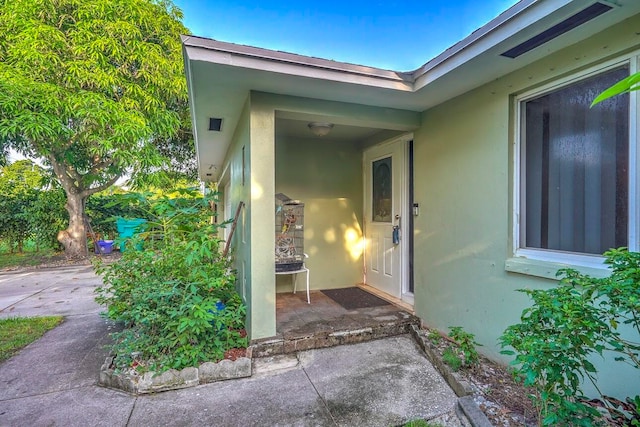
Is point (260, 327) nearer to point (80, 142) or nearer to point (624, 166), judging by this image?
point (624, 166)

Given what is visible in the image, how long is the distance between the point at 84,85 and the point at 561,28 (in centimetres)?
941

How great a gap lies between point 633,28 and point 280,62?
7.53 ft

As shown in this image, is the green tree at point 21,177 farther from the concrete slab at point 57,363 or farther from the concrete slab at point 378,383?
the concrete slab at point 378,383

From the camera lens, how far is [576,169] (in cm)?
230

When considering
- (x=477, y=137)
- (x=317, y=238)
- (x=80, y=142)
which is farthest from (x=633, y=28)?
(x=80, y=142)

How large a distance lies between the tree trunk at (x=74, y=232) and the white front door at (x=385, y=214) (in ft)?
29.3

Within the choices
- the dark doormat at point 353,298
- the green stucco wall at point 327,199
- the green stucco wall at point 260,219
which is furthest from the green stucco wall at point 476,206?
the green stucco wall at point 260,219

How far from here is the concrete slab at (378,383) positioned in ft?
7.18

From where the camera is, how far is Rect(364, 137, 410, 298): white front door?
4.27m

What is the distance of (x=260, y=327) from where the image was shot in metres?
2.97

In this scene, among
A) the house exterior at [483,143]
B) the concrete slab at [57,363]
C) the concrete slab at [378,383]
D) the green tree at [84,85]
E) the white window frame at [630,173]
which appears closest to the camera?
the white window frame at [630,173]

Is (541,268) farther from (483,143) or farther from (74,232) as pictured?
(74,232)

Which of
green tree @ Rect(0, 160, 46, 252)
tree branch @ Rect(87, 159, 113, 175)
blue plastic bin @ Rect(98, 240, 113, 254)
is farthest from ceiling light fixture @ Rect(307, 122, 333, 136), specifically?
green tree @ Rect(0, 160, 46, 252)

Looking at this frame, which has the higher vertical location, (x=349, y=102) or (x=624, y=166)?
(x=349, y=102)
